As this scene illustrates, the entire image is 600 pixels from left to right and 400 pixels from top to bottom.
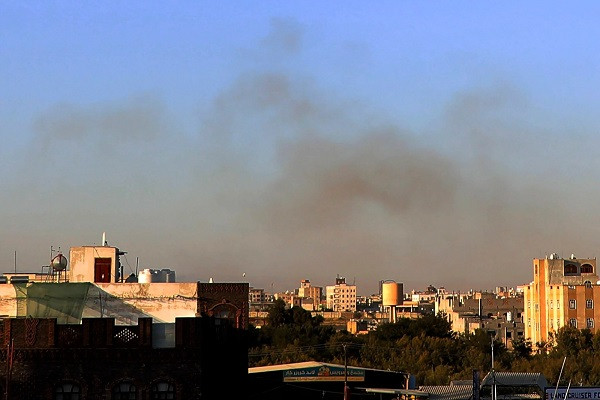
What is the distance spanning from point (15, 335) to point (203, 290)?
24415 millimetres

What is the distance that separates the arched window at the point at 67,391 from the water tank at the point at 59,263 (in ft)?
69.0

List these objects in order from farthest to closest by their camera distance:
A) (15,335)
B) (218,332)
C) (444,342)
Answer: (444,342), (218,332), (15,335)

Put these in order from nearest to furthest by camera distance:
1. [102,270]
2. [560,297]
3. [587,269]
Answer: [102,270] → [560,297] → [587,269]

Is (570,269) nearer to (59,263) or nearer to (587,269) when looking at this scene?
(587,269)

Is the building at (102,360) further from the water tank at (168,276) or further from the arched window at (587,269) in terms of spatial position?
the arched window at (587,269)

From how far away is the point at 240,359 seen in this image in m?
59.9

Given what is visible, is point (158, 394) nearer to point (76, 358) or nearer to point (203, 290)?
point (76, 358)

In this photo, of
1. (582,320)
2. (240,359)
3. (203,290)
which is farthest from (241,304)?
(582,320)

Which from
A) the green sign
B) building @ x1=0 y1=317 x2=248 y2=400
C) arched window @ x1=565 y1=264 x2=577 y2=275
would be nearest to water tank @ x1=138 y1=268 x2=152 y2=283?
the green sign

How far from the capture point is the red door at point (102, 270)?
229 feet

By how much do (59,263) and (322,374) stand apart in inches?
598

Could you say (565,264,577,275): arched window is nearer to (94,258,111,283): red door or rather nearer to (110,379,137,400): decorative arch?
(94,258,111,283): red door

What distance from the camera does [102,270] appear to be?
7006cm

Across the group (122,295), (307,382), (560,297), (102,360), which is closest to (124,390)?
(102,360)
